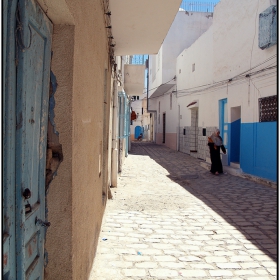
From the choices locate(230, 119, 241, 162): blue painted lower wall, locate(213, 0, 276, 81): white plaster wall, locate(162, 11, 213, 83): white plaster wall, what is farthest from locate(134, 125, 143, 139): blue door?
locate(230, 119, 241, 162): blue painted lower wall

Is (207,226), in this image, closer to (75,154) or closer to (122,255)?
(122,255)

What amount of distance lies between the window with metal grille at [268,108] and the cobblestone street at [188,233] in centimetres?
194

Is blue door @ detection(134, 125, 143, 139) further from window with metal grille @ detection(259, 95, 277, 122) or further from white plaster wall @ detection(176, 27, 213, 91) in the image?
window with metal grille @ detection(259, 95, 277, 122)

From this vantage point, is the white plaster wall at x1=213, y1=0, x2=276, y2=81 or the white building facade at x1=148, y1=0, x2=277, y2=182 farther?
the white plaster wall at x1=213, y1=0, x2=276, y2=81

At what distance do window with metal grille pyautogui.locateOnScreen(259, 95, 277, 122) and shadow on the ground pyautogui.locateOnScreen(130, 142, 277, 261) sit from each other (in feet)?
6.19

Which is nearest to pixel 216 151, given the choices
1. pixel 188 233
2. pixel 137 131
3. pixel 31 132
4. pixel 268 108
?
pixel 268 108

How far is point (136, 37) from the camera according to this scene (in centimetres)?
657

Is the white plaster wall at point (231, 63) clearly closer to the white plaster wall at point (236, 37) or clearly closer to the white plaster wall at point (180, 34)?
the white plaster wall at point (236, 37)

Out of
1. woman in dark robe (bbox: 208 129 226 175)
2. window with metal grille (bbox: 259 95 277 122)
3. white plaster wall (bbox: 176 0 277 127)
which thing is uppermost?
white plaster wall (bbox: 176 0 277 127)

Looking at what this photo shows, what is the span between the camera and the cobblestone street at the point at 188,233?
3385mm

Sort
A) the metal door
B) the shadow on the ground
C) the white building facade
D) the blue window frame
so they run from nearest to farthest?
the metal door
the shadow on the ground
the white building facade
the blue window frame

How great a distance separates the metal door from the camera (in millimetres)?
1429

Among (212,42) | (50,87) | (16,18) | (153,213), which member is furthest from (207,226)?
(212,42)

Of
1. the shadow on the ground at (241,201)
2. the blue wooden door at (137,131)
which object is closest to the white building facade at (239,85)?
the shadow on the ground at (241,201)
